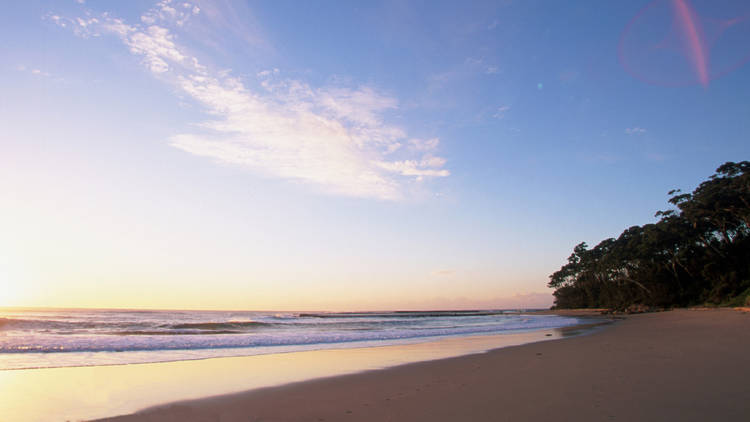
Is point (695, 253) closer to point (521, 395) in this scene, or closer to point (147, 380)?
point (521, 395)

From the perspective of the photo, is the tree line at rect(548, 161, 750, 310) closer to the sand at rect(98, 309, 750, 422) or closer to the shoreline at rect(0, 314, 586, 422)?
the sand at rect(98, 309, 750, 422)

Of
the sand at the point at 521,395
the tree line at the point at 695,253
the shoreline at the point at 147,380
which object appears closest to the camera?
the sand at the point at 521,395

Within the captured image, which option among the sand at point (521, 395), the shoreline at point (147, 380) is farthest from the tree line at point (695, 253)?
the shoreline at point (147, 380)

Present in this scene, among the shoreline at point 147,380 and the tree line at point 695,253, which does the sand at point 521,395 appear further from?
the tree line at point 695,253

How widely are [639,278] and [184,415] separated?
6344cm

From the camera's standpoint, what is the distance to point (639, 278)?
53625mm

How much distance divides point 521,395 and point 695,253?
4966 centimetres

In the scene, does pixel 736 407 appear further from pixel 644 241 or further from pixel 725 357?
pixel 644 241

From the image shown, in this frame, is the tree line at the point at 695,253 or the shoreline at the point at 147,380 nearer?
the shoreline at the point at 147,380

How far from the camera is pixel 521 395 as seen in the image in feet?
19.7

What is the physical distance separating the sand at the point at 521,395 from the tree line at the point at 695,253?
2960 centimetres

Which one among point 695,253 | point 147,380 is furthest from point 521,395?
point 695,253

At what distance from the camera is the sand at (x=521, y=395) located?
16.2 ft

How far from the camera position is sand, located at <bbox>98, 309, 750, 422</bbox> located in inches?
195
